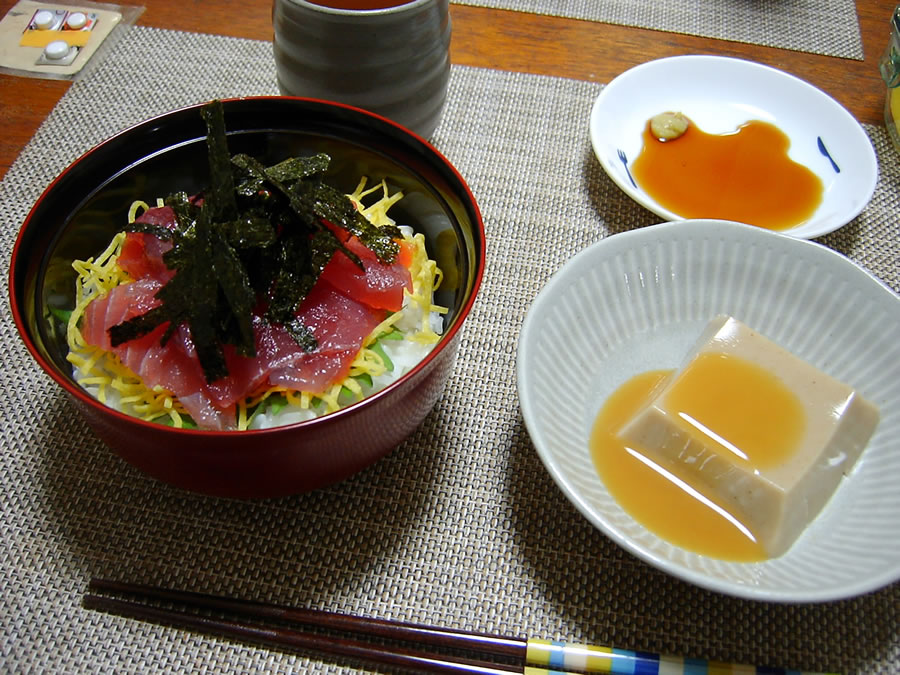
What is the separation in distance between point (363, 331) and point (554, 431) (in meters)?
0.32

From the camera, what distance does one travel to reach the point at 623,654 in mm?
905

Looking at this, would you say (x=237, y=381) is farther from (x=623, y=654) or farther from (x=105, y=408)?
(x=623, y=654)

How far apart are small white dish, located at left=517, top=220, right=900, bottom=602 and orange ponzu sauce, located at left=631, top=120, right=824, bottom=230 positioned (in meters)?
0.20

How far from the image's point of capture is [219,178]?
3.20 ft

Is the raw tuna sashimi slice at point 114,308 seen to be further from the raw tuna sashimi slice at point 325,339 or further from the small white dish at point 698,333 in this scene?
the small white dish at point 698,333

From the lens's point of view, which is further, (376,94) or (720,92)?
(720,92)

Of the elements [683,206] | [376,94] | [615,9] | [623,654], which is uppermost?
[376,94]

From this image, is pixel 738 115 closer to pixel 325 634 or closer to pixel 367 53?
pixel 367 53

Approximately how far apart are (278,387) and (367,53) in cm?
68

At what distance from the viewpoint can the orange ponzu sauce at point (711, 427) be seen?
97 centimetres

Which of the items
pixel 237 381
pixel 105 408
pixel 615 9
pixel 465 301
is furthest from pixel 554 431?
pixel 615 9

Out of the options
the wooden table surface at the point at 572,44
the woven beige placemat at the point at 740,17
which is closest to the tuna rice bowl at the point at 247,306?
the wooden table surface at the point at 572,44

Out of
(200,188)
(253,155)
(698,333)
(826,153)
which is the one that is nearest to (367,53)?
(253,155)

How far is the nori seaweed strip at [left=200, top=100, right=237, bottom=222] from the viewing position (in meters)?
0.97
